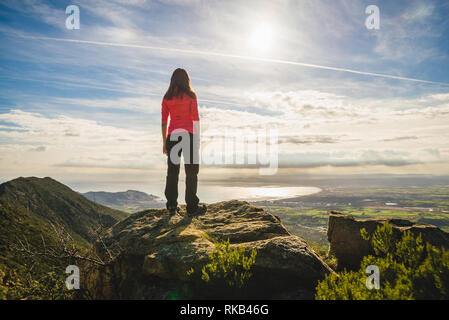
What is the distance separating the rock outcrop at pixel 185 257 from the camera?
501 centimetres

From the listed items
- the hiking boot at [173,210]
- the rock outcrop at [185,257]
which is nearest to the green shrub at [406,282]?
the rock outcrop at [185,257]

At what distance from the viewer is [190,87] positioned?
26.0ft

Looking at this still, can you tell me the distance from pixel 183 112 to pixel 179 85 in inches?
36.2

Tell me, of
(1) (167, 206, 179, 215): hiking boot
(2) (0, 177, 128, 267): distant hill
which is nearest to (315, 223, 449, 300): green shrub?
(1) (167, 206, 179, 215): hiking boot

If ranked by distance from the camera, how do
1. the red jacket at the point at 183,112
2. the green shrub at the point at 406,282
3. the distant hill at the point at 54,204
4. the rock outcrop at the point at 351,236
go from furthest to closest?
1. the distant hill at the point at 54,204
2. the red jacket at the point at 183,112
3. the rock outcrop at the point at 351,236
4. the green shrub at the point at 406,282

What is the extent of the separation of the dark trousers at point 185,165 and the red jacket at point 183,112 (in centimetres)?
30

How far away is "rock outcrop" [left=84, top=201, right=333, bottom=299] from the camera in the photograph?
197 inches

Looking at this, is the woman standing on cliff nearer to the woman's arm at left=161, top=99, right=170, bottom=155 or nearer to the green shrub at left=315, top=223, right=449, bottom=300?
the woman's arm at left=161, top=99, right=170, bottom=155

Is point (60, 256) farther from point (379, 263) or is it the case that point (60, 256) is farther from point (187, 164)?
point (379, 263)

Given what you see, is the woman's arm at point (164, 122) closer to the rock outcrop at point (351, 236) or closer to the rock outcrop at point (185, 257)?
the rock outcrop at point (185, 257)

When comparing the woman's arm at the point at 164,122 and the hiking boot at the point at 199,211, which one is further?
the hiking boot at the point at 199,211

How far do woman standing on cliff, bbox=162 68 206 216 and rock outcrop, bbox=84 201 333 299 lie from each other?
1430 millimetres
